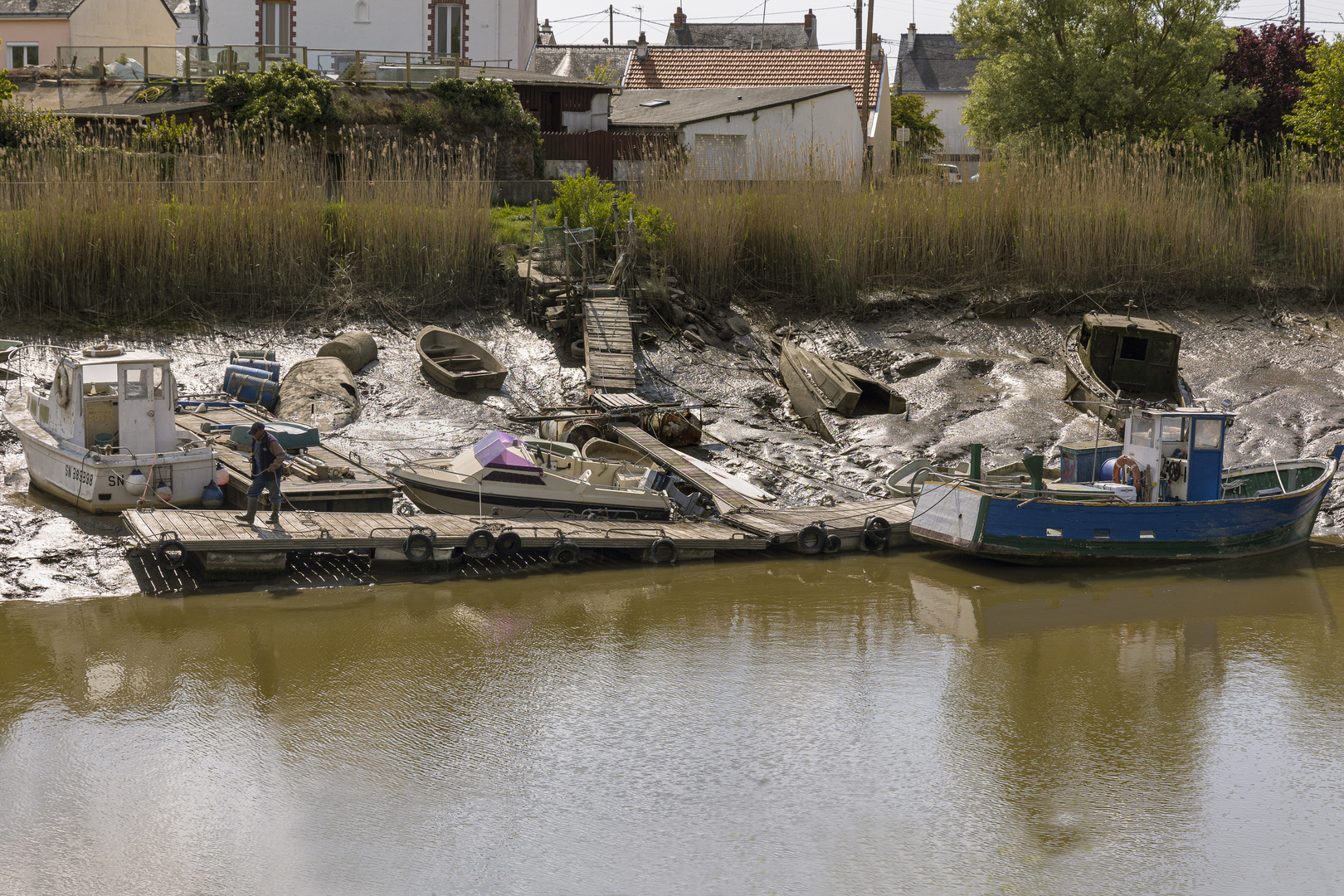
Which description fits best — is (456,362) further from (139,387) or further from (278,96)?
(278,96)

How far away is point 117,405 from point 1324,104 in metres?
27.1

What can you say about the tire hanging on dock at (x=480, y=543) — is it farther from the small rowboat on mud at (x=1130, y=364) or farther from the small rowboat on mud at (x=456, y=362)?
the small rowboat on mud at (x=1130, y=364)

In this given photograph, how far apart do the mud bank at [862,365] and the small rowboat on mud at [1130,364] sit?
0.63 meters

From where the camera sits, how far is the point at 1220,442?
15172mm

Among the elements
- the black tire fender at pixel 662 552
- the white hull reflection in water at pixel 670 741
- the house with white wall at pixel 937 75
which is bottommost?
the white hull reflection in water at pixel 670 741

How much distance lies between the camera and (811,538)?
49.8 ft

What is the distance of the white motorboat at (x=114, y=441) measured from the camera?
1438cm

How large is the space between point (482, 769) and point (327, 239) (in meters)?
15.8

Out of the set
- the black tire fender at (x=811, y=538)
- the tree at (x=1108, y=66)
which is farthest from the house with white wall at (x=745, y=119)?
the black tire fender at (x=811, y=538)

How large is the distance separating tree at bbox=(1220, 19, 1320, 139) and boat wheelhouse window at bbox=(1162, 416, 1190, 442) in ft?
68.9

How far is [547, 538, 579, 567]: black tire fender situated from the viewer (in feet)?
47.5

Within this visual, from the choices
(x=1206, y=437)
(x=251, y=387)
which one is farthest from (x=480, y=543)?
(x=1206, y=437)

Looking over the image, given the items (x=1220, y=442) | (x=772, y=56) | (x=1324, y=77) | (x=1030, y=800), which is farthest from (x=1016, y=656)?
(x=772, y=56)

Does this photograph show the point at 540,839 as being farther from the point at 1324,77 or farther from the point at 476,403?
the point at 1324,77
